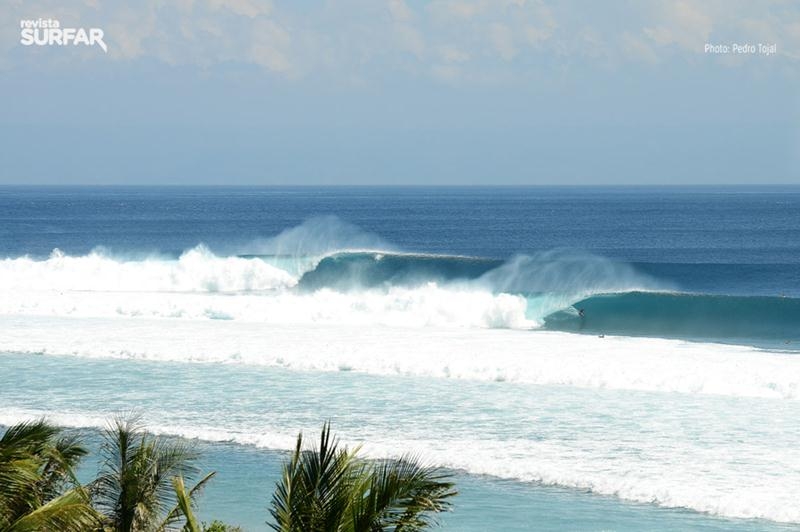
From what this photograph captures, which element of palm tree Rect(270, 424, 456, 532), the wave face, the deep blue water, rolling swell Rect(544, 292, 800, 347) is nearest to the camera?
palm tree Rect(270, 424, 456, 532)

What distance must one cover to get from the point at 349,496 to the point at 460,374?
45.3 ft

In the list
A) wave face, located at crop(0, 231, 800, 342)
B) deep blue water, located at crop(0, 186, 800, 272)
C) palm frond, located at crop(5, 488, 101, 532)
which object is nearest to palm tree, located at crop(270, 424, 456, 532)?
palm frond, located at crop(5, 488, 101, 532)

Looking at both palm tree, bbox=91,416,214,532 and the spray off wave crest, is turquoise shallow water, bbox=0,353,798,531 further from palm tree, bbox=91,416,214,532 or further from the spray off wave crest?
the spray off wave crest

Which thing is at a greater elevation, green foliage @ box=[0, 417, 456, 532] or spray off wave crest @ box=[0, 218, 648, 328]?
spray off wave crest @ box=[0, 218, 648, 328]

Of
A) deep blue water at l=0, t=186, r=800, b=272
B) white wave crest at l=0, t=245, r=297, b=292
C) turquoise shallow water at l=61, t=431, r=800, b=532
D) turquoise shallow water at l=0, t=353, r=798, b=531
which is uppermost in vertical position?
deep blue water at l=0, t=186, r=800, b=272

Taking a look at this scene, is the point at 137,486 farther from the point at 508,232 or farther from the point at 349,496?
the point at 508,232

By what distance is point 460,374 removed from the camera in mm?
19172

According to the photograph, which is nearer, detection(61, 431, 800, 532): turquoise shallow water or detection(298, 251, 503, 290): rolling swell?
detection(61, 431, 800, 532): turquoise shallow water

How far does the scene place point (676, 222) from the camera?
85.4 m

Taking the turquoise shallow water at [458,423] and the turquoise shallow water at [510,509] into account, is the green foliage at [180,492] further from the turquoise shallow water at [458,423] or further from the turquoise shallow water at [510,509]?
the turquoise shallow water at [458,423]

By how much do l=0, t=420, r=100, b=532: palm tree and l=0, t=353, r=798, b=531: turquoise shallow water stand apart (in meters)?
3.42

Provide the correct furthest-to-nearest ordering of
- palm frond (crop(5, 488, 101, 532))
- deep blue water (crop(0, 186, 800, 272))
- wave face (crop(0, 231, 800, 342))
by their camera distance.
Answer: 1. deep blue water (crop(0, 186, 800, 272))
2. wave face (crop(0, 231, 800, 342))
3. palm frond (crop(5, 488, 101, 532))

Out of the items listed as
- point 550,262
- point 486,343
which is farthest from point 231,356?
point 550,262

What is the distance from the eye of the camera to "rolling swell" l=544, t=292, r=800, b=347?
1114 inches
